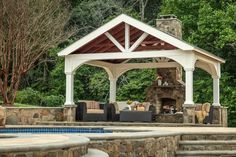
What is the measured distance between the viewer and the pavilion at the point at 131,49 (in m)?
16.7

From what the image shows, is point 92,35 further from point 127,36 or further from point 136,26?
point 136,26

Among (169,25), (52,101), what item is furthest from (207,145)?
(52,101)

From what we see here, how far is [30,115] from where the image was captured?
683 inches

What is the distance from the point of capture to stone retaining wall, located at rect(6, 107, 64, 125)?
1702 centimetres

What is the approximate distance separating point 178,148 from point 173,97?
9330mm

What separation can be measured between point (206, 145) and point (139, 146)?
95.8 inches

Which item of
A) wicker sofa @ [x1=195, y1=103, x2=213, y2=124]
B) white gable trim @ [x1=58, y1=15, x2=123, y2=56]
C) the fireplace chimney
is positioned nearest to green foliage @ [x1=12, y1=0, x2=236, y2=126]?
the fireplace chimney

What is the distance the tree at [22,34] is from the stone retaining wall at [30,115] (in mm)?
3097

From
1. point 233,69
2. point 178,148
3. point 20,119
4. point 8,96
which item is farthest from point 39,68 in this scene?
point 178,148

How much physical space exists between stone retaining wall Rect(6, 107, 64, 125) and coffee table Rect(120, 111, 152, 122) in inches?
89.1

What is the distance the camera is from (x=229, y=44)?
80.4 ft

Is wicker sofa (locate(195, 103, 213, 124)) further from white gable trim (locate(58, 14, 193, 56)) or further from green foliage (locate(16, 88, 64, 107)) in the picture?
green foliage (locate(16, 88, 64, 107))

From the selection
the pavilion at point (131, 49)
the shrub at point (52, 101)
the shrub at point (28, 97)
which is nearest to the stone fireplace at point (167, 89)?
the pavilion at point (131, 49)

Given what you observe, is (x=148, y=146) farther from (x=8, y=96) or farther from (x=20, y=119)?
(x=8, y=96)
